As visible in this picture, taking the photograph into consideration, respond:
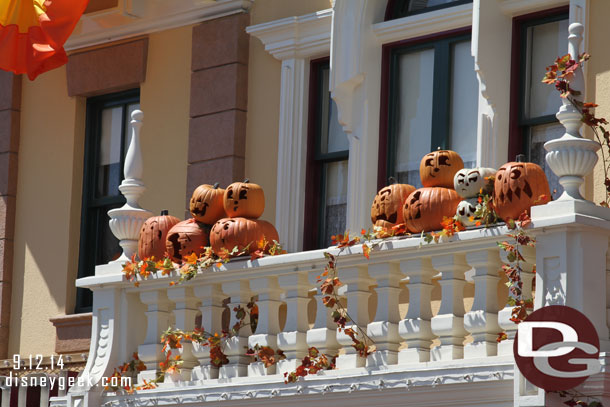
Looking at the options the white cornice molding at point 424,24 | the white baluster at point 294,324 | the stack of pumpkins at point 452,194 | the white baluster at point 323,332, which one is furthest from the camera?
the white cornice molding at point 424,24

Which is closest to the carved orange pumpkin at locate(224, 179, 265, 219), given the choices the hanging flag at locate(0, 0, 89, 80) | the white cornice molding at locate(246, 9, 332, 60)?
the white cornice molding at locate(246, 9, 332, 60)

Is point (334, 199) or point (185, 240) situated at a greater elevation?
point (334, 199)

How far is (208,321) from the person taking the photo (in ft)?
27.3

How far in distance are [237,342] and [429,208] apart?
4.96 ft

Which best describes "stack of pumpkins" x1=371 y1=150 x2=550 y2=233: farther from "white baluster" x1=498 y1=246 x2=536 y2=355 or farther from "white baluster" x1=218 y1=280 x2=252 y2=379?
"white baluster" x1=218 y1=280 x2=252 y2=379

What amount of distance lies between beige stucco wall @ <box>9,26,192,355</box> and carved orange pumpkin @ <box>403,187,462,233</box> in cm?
387

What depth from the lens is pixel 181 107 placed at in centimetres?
1109

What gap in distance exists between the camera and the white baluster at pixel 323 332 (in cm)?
764

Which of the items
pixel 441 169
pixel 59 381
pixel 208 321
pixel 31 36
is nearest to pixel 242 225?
pixel 208 321

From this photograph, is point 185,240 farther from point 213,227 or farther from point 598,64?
point 598,64

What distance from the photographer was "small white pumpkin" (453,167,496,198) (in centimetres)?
730

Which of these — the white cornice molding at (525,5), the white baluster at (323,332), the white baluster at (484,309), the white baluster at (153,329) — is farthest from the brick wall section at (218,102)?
the white baluster at (484,309)

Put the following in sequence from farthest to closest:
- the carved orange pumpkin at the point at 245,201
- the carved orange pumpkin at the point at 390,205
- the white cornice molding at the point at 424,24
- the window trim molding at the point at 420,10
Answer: the window trim molding at the point at 420,10 < the white cornice molding at the point at 424,24 < the carved orange pumpkin at the point at 245,201 < the carved orange pumpkin at the point at 390,205

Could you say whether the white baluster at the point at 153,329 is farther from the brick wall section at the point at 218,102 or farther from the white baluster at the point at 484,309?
the white baluster at the point at 484,309
